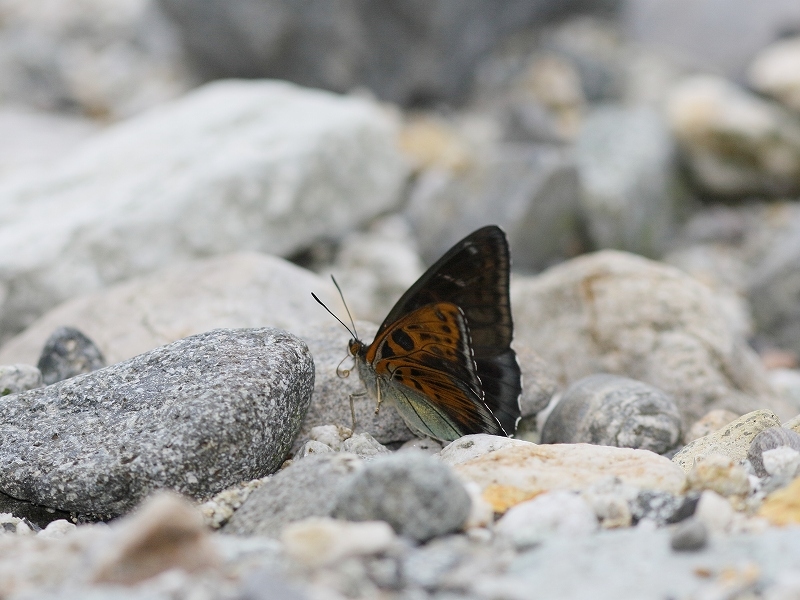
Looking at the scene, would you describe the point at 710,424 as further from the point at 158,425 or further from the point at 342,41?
the point at 342,41

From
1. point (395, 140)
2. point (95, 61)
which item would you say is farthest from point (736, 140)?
point (95, 61)

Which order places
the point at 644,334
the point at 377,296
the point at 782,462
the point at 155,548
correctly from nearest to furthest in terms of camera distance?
the point at 155,548, the point at 782,462, the point at 644,334, the point at 377,296

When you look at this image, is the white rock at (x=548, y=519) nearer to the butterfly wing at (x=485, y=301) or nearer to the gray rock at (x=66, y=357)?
the butterfly wing at (x=485, y=301)

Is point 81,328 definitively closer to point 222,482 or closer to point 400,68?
point 222,482

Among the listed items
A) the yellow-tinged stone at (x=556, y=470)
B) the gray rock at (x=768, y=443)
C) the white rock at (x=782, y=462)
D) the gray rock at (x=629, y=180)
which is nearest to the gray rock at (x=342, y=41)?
the gray rock at (x=629, y=180)

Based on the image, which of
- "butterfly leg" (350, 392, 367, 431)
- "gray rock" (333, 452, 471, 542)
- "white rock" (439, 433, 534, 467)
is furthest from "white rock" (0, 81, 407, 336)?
"gray rock" (333, 452, 471, 542)

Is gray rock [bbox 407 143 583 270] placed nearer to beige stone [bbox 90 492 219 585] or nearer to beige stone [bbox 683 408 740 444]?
beige stone [bbox 683 408 740 444]

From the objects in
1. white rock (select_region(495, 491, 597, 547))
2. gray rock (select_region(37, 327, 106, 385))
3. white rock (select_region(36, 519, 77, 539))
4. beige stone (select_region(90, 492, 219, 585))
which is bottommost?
white rock (select_region(36, 519, 77, 539))
